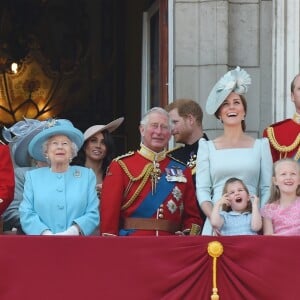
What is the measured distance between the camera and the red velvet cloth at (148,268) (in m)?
6.14

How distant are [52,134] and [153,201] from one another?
28.9 inches

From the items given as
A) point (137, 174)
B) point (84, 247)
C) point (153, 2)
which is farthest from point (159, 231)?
point (153, 2)

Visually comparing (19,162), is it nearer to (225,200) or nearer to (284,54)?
(225,200)

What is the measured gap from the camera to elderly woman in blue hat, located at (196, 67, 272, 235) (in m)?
6.72

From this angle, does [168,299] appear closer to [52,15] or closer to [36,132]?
[36,132]

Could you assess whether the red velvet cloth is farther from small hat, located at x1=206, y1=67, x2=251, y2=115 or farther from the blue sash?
small hat, located at x1=206, y1=67, x2=251, y2=115

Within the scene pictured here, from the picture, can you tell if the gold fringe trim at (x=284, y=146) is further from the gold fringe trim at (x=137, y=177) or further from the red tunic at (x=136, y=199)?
the gold fringe trim at (x=137, y=177)

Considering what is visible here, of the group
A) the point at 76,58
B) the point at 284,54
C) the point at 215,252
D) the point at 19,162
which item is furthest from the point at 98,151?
the point at 76,58

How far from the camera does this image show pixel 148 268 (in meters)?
6.18

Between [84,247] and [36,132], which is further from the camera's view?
[36,132]

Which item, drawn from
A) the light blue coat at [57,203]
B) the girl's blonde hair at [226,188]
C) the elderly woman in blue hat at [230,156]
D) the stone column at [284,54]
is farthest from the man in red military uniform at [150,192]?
the stone column at [284,54]

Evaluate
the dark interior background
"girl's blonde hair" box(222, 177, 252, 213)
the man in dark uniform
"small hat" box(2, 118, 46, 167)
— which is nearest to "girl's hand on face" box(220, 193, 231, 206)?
"girl's blonde hair" box(222, 177, 252, 213)

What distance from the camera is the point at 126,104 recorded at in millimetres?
12359

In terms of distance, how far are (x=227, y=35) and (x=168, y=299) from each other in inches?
123
